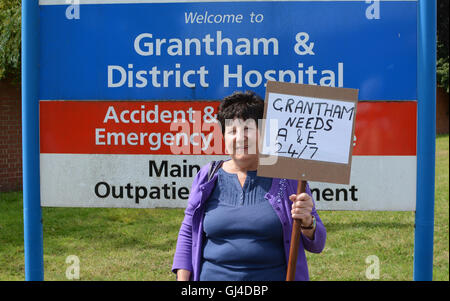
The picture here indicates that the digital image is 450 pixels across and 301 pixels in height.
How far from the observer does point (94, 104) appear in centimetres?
307

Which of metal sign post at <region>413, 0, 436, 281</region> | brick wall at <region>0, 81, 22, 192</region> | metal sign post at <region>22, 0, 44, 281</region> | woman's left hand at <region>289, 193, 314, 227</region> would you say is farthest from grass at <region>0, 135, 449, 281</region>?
woman's left hand at <region>289, 193, 314, 227</region>

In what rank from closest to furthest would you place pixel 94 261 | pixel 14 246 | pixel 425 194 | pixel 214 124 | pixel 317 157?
pixel 317 157, pixel 425 194, pixel 214 124, pixel 94 261, pixel 14 246

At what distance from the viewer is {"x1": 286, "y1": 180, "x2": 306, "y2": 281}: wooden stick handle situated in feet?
6.15

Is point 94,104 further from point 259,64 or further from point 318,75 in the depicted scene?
point 318,75

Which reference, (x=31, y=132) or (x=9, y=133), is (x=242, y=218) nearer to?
(x=31, y=132)

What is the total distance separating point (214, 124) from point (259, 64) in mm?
476

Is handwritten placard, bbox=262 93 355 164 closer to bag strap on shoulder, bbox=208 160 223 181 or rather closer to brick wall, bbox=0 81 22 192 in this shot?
bag strap on shoulder, bbox=208 160 223 181

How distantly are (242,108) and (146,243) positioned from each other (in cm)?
395

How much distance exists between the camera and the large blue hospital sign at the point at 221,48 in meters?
2.91

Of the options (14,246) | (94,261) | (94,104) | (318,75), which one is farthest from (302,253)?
(14,246)

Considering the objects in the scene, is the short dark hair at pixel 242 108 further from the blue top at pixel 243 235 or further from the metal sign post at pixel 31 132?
the metal sign post at pixel 31 132

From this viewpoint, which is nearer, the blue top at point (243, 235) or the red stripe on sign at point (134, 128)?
the blue top at point (243, 235)

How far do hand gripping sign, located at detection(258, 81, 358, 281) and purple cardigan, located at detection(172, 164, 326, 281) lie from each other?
102 mm

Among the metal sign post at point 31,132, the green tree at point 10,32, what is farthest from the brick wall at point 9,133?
the metal sign post at point 31,132
